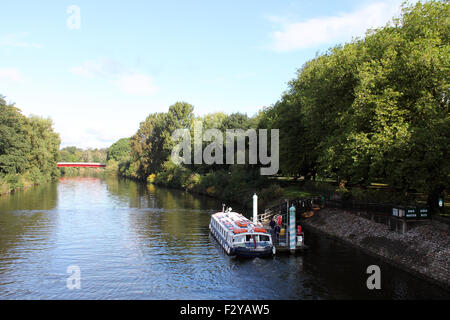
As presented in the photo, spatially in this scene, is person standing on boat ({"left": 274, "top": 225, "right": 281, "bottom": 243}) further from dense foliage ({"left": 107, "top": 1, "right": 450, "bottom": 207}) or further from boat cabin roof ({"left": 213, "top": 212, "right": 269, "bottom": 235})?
dense foliage ({"left": 107, "top": 1, "right": 450, "bottom": 207})

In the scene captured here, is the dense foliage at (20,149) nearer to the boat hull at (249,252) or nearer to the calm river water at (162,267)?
the calm river water at (162,267)

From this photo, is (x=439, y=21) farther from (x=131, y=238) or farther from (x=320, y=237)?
(x=131, y=238)

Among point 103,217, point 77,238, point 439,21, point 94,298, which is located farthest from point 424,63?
point 103,217

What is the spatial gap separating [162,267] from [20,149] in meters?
82.2

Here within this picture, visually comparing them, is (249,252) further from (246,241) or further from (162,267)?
(162,267)

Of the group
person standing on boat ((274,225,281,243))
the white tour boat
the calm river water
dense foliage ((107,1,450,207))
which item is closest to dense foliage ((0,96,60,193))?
the calm river water

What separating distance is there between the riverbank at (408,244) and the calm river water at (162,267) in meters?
1.20

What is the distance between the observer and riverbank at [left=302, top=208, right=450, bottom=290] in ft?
96.7

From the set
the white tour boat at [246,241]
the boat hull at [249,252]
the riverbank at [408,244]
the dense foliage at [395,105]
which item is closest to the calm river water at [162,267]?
the boat hull at [249,252]

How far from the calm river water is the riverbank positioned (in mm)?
1197

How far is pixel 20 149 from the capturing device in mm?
98312

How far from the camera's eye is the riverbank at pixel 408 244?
29469mm

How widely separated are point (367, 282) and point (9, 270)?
29.6 meters

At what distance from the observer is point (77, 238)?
4362 centimetres
